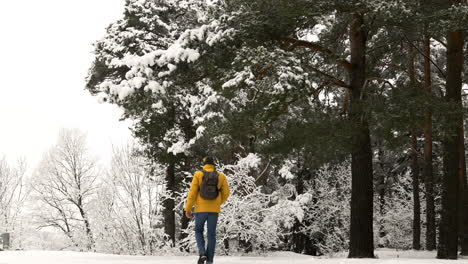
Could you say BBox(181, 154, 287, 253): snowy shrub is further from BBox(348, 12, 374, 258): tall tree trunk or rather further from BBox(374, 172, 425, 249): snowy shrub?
BBox(374, 172, 425, 249): snowy shrub

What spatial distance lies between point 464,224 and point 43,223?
79.3 ft

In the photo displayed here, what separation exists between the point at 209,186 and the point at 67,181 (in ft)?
81.5

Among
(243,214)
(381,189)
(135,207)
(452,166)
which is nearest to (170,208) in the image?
(135,207)

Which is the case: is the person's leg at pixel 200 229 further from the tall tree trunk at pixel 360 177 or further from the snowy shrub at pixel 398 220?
the snowy shrub at pixel 398 220

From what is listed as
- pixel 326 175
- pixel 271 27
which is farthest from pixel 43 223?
pixel 271 27

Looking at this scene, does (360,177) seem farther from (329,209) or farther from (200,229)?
(329,209)

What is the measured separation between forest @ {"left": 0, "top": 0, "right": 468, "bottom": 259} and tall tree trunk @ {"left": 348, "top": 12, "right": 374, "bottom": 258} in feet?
0.09

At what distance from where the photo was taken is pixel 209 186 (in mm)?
7586

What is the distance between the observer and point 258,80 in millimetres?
10680

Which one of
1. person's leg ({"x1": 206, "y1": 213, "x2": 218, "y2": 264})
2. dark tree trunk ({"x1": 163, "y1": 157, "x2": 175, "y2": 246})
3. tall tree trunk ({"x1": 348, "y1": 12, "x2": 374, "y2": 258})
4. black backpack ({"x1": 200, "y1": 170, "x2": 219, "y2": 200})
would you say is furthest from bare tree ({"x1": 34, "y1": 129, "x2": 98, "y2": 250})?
black backpack ({"x1": 200, "y1": 170, "x2": 219, "y2": 200})

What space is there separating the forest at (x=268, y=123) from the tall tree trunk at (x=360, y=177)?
0.03 metres

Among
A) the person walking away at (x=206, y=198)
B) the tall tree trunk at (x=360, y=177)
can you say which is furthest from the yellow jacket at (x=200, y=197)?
the tall tree trunk at (x=360, y=177)

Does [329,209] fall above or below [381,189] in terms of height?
below

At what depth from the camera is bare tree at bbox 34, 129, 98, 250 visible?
29.8 meters
